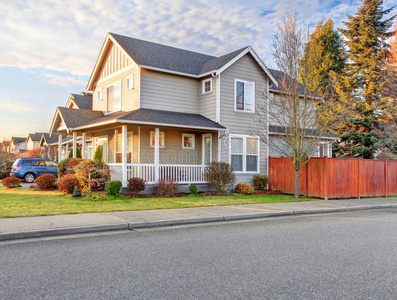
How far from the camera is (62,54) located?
18203 mm

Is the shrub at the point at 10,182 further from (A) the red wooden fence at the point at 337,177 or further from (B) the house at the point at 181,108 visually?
(A) the red wooden fence at the point at 337,177

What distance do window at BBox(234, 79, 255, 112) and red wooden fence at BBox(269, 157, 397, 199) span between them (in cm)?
335

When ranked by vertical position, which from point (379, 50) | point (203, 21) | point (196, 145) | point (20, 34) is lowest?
point (196, 145)

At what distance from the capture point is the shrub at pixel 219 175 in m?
16.3

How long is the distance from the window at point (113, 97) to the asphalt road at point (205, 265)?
1191 centimetres

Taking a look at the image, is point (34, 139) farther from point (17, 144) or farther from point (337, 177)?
point (337, 177)

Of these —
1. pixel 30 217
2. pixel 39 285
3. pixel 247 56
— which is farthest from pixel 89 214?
pixel 247 56

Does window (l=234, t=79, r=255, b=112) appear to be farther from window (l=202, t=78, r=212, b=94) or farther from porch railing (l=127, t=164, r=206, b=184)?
porch railing (l=127, t=164, r=206, b=184)

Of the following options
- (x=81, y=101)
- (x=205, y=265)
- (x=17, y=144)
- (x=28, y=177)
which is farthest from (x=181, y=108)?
(x=17, y=144)

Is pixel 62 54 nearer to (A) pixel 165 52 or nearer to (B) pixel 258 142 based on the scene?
(A) pixel 165 52

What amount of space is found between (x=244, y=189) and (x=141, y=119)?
6243 millimetres

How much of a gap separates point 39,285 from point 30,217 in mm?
5181

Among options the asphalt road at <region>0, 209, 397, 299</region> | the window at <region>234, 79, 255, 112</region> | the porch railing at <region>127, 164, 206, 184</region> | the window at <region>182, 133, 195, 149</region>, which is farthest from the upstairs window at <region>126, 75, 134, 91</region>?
the asphalt road at <region>0, 209, 397, 299</region>

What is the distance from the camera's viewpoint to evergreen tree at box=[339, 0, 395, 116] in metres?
32.9
